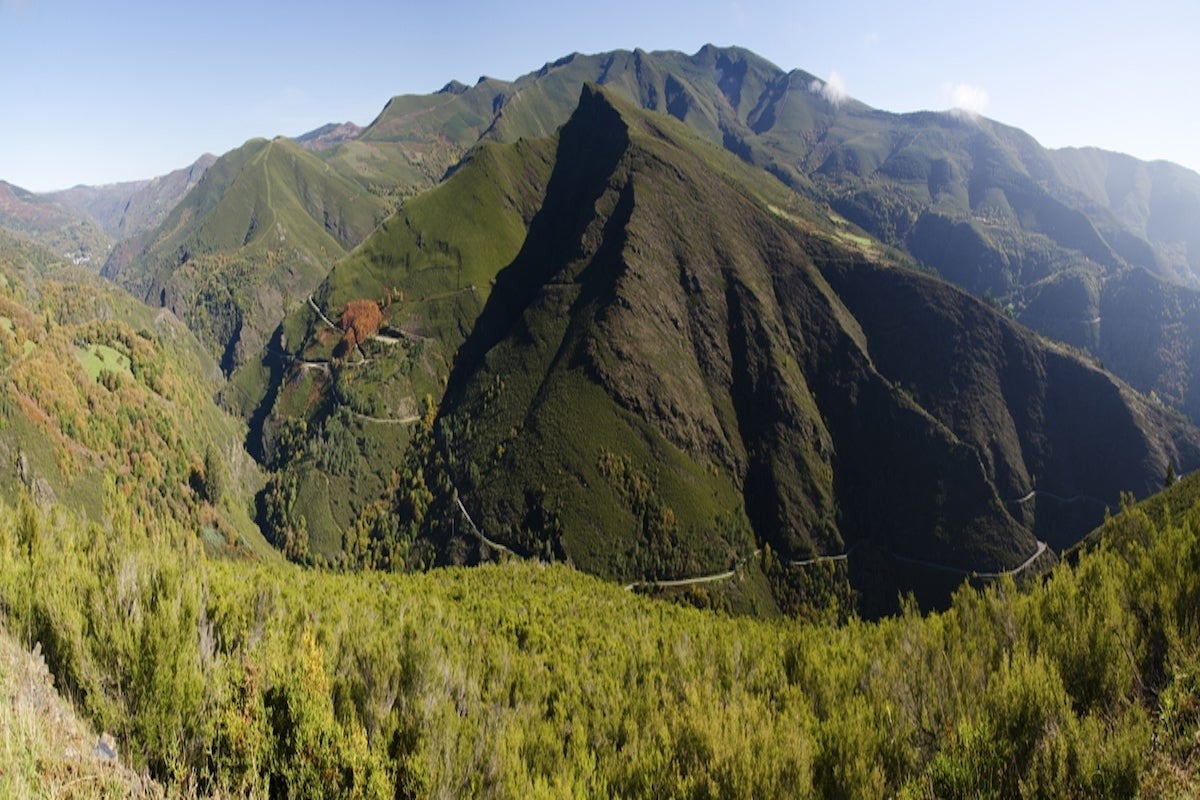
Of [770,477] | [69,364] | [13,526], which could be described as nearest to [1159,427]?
[770,477]

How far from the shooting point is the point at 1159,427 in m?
173

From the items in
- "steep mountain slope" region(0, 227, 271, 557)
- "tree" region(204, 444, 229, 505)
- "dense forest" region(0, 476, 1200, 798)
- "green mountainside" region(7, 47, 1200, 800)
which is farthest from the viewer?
"tree" region(204, 444, 229, 505)

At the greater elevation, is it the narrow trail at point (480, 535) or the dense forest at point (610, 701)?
the dense forest at point (610, 701)

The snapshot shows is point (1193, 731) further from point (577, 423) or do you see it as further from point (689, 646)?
point (577, 423)

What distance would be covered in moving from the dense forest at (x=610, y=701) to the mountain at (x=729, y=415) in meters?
106

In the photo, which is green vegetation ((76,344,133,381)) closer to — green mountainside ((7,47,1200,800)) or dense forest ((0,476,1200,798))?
green mountainside ((7,47,1200,800))

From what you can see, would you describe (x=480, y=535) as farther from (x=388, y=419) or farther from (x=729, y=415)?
(x=729, y=415)

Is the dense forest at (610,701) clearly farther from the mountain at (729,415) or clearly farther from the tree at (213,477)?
the tree at (213,477)

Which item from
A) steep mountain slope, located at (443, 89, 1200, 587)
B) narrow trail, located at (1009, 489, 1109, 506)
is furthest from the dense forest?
narrow trail, located at (1009, 489, 1109, 506)

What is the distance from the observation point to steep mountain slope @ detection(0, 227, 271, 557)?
103625mm

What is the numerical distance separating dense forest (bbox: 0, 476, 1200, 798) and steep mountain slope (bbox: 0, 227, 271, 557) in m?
82.2

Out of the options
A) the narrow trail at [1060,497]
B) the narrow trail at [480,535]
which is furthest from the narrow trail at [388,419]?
the narrow trail at [1060,497]

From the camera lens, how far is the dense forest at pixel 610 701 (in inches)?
422

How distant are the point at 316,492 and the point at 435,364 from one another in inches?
2145
